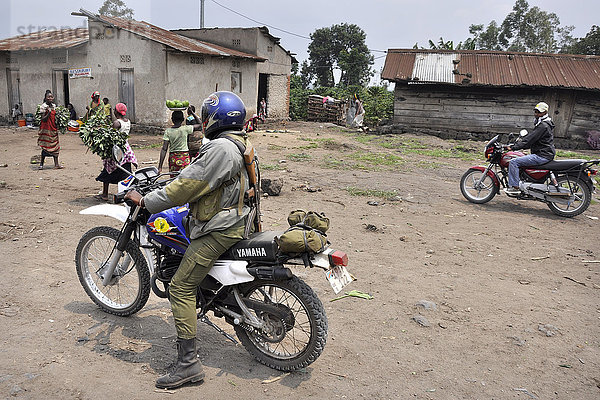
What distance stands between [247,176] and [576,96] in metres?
21.3

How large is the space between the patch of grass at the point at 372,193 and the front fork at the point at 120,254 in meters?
5.94

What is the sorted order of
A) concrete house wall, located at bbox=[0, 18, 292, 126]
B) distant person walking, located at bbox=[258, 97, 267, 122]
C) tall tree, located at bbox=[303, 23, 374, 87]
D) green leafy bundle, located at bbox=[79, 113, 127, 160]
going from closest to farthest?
green leafy bundle, located at bbox=[79, 113, 127, 160], concrete house wall, located at bbox=[0, 18, 292, 126], distant person walking, located at bbox=[258, 97, 267, 122], tall tree, located at bbox=[303, 23, 374, 87]

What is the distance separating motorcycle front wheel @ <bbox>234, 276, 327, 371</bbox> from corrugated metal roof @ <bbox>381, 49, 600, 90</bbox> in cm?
1856

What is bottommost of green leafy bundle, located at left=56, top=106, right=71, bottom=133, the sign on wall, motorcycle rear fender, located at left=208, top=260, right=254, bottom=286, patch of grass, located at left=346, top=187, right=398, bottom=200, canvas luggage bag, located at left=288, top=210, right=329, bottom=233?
patch of grass, located at left=346, top=187, right=398, bottom=200

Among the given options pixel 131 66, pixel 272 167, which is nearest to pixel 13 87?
pixel 131 66

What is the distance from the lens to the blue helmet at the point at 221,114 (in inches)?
127

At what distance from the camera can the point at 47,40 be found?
21.8m

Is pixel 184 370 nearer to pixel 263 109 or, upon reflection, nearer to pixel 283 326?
pixel 283 326

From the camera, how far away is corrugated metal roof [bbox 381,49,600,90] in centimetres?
1973

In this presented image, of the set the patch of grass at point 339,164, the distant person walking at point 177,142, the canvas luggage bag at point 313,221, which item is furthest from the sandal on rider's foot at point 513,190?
the canvas luggage bag at point 313,221

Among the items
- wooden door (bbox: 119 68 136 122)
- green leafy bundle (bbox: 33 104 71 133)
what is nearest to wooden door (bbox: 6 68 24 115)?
wooden door (bbox: 119 68 136 122)

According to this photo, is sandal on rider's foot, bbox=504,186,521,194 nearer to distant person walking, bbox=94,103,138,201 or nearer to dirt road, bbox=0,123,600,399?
dirt road, bbox=0,123,600,399

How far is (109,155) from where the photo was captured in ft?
25.3

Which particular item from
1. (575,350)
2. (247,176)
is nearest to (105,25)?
(247,176)
